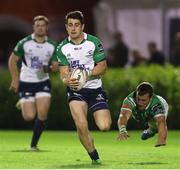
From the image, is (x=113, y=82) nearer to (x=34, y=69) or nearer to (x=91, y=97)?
(x=34, y=69)

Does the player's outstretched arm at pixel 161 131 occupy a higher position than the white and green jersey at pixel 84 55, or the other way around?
the white and green jersey at pixel 84 55

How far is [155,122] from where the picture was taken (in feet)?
59.9

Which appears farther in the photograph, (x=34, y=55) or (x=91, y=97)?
(x=34, y=55)

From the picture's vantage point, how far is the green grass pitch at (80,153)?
55.0 feet

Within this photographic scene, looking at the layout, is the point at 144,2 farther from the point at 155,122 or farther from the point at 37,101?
the point at 155,122

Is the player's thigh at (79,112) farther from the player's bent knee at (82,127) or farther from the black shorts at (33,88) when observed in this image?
the black shorts at (33,88)

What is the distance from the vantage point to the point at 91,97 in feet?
55.9

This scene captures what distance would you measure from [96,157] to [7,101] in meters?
11.1

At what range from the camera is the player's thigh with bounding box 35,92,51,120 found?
67.9ft

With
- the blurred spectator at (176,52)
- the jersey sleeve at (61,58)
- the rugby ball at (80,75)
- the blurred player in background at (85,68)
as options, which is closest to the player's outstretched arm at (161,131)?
the blurred player in background at (85,68)

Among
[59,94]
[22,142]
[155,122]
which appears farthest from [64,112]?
[155,122]

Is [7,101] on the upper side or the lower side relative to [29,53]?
lower

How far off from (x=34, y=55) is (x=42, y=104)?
98 cm

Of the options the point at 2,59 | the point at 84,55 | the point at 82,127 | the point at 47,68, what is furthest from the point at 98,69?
the point at 2,59
